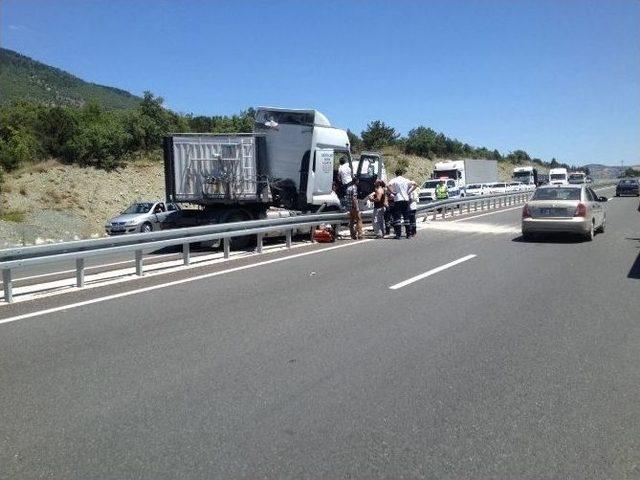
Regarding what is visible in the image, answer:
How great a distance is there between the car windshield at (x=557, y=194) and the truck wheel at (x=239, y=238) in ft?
25.0

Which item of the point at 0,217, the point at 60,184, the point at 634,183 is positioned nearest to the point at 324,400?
the point at 0,217

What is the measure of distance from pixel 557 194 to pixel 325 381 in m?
12.9

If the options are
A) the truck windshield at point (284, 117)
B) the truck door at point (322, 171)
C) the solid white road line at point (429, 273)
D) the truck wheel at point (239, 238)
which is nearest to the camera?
the solid white road line at point (429, 273)

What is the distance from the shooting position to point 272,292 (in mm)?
9305

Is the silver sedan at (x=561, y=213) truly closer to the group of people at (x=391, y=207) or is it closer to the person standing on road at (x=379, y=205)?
the group of people at (x=391, y=207)

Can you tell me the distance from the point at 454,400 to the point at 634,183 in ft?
172

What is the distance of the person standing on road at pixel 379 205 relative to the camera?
17.4 m

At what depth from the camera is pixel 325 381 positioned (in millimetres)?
5289

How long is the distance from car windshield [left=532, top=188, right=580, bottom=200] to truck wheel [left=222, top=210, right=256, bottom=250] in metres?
7.63

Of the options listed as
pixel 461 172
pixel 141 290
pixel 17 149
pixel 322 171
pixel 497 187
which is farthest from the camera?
pixel 497 187

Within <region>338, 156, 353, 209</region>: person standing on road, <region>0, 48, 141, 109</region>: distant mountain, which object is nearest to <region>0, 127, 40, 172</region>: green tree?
<region>338, 156, 353, 209</region>: person standing on road

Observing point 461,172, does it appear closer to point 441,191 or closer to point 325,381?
point 441,191

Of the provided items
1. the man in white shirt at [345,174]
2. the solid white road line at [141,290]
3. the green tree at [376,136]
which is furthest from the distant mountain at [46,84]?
the solid white road line at [141,290]

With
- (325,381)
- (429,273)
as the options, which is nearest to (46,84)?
(429,273)
